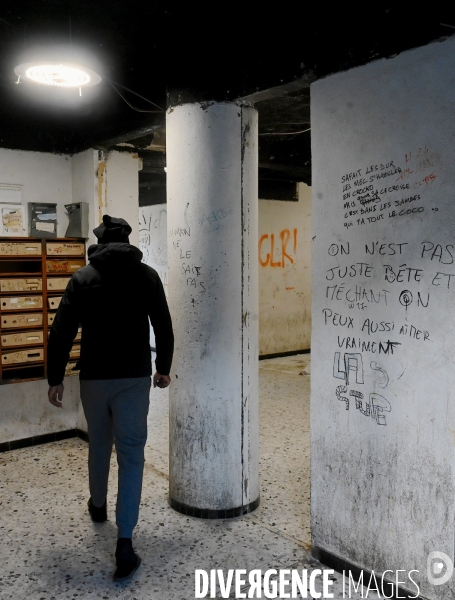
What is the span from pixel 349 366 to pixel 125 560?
4.87ft

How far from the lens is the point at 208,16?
324 cm

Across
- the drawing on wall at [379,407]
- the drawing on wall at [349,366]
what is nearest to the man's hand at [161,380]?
the drawing on wall at [349,366]

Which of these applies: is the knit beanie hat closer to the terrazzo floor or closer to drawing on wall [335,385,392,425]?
drawing on wall [335,385,392,425]

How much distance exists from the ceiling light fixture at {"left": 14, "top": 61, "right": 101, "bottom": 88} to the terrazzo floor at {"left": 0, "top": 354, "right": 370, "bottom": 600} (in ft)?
9.14

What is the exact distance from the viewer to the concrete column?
3324 mm

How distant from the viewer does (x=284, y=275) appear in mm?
9320

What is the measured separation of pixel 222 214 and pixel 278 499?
1.94 metres

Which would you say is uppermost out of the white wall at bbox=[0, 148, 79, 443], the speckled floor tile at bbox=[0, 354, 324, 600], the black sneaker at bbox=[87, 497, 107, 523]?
the white wall at bbox=[0, 148, 79, 443]

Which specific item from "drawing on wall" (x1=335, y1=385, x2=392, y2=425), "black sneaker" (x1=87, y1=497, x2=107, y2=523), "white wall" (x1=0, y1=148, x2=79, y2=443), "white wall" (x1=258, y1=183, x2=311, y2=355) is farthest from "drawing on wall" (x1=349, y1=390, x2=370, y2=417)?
"white wall" (x1=258, y1=183, x2=311, y2=355)

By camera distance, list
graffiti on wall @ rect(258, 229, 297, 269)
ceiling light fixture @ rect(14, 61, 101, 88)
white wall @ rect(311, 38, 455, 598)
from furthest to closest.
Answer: graffiti on wall @ rect(258, 229, 297, 269) < ceiling light fixture @ rect(14, 61, 101, 88) < white wall @ rect(311, 38, 455, 598)

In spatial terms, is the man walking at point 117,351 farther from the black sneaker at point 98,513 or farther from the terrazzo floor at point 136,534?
the black sneaker at point 98,513

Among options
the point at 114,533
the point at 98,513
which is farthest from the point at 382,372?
the point at 98,513

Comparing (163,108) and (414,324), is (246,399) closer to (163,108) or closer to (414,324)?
(414,324)

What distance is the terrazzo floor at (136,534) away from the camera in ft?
8.91
